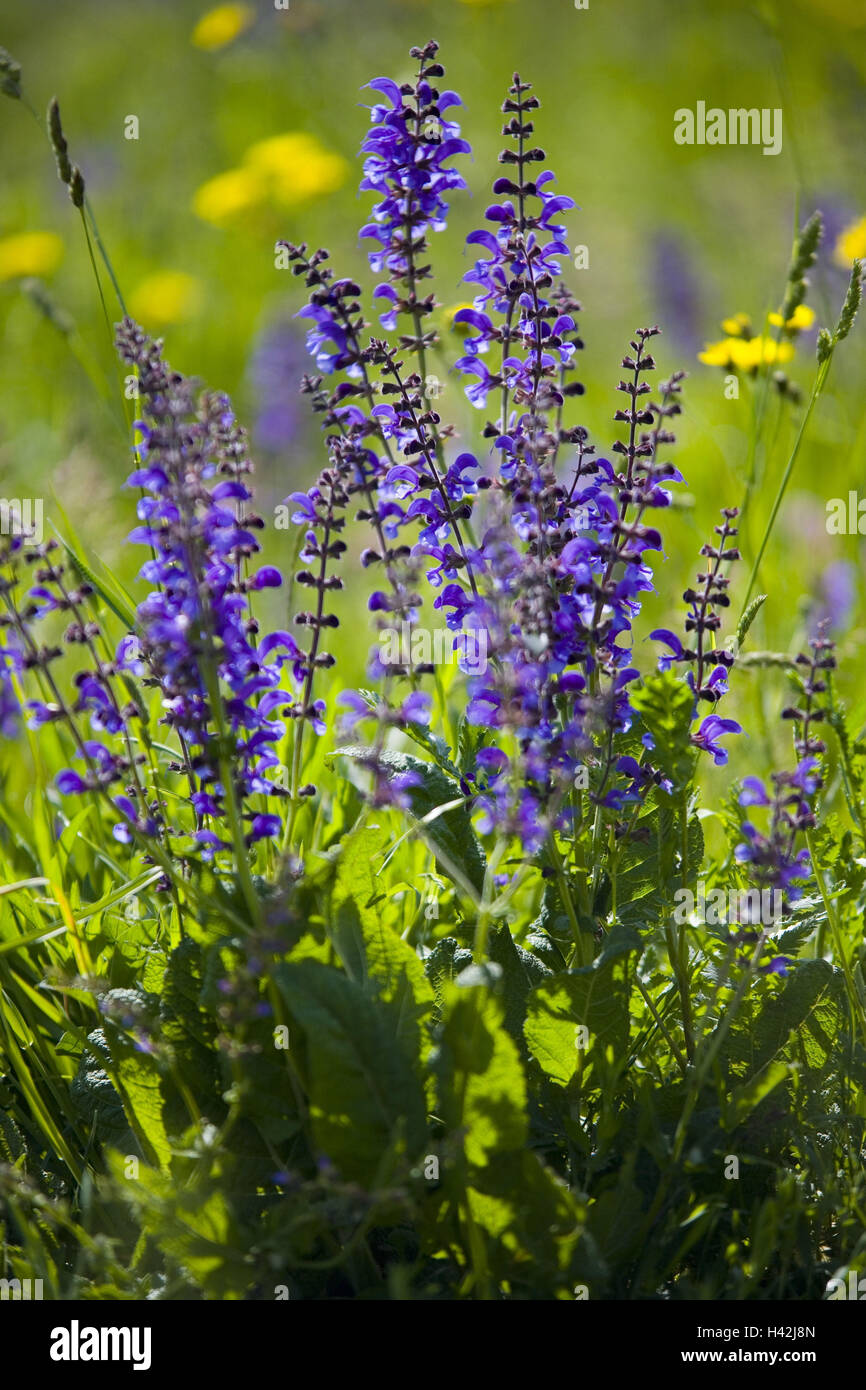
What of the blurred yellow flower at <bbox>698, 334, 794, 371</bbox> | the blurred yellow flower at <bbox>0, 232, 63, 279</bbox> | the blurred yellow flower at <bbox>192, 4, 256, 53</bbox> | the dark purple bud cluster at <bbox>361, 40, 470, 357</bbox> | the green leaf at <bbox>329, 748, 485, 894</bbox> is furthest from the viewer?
the blurred yellow flower at <bbox>192, 4, 256, 53</bbox>

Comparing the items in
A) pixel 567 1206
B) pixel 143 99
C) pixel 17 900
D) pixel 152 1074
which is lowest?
pixel 567 1206

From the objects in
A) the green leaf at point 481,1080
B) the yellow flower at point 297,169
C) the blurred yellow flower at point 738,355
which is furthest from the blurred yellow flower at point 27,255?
the green leaf at point 481,1080

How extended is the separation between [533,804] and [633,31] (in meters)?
9.95

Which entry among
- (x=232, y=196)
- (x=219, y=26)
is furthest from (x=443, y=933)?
(x=219, y=26)

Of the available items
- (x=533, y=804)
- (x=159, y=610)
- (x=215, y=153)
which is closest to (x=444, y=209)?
(x=159, y=610)

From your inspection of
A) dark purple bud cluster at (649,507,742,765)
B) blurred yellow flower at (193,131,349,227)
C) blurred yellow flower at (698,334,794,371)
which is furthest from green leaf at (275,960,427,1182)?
blurred yellow flower at (193,131,349,227)

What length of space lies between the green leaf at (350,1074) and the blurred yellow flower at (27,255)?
4.92 meters

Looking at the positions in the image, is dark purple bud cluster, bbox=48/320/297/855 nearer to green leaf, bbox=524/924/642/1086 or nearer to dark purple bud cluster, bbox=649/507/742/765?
green leaf, bbox=524/924/642/1086

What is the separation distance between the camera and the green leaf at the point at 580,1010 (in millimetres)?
1743

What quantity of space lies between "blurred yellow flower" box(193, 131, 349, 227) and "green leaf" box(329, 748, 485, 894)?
474cm

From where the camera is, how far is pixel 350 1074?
5.32ft

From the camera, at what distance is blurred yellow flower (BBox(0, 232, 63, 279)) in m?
5.59
